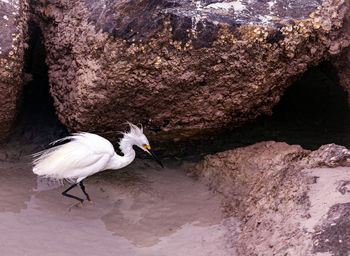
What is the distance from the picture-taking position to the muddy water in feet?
10.1

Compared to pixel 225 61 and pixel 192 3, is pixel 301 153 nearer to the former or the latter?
pixel 225 61

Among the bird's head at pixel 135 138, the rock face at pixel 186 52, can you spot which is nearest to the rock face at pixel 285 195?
the rock face at pixel 186 52

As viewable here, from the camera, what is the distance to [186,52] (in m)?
3.39

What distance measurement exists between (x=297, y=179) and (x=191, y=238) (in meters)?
1.03

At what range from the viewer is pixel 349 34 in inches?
139

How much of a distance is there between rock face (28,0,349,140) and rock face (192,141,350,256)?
0.58 metres

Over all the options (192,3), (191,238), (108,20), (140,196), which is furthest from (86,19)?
(191,238)

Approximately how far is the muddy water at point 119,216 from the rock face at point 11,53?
0.92 meters

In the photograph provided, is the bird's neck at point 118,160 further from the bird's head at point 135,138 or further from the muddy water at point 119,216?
the muddy water at point 119,216

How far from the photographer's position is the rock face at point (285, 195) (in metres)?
2.46

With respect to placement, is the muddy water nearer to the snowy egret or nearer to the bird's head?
the snowy egret

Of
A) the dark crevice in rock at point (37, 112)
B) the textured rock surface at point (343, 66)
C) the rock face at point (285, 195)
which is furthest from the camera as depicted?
the dark crevice in rock at point (37, 112)

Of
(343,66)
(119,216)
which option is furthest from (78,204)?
(343,66)

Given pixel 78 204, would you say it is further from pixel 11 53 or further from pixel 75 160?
pixel 11 53
